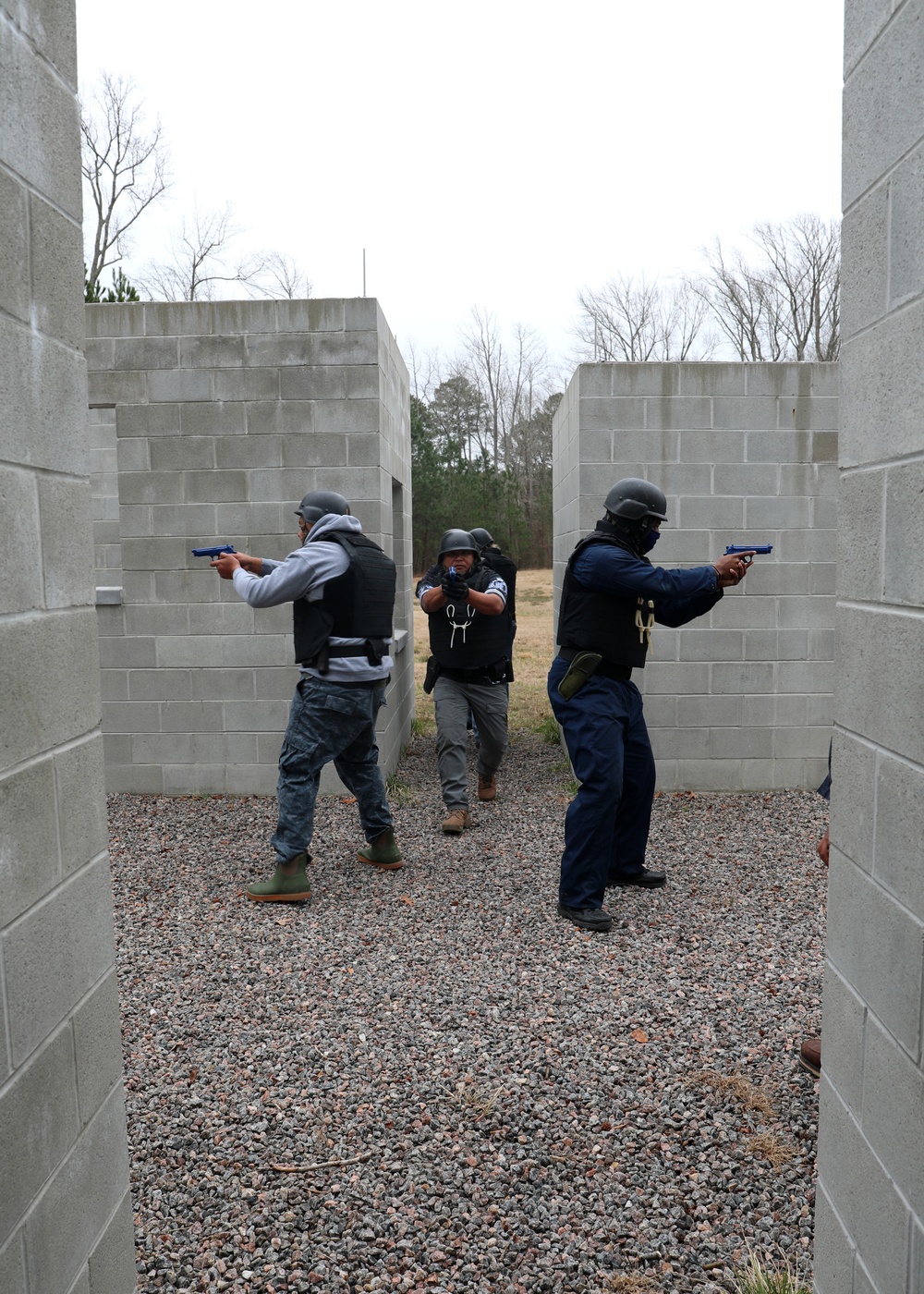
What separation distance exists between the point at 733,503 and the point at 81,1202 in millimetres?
5713

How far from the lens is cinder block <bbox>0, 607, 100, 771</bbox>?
5.09 ft

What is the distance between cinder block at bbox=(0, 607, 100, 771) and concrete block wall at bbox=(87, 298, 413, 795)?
4532 mm

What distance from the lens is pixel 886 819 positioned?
1.66 metres

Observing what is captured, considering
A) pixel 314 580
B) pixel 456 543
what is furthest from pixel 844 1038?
pixel 456 543

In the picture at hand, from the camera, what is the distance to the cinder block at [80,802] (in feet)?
5.72

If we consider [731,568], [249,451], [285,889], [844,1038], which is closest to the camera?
[844,1038]

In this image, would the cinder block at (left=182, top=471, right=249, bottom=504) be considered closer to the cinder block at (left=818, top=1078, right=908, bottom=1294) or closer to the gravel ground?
the gravel ground

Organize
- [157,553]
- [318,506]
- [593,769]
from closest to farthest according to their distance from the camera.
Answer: [593,769] < [318,506] < [157,553]

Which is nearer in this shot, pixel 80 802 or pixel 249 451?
pixel 80 802

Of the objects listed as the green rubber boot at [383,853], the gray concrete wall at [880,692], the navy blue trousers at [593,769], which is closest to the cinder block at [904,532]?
the gray concrete wall at [880,692]

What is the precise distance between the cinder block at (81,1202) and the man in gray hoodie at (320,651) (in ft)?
8.29

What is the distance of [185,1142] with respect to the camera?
8.97 feet

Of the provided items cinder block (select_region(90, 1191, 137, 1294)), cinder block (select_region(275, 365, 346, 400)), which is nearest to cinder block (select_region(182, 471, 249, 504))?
cinder block (select_region(275, 365, 346, 400))

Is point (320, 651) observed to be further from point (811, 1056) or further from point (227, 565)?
point (811, 1056)
